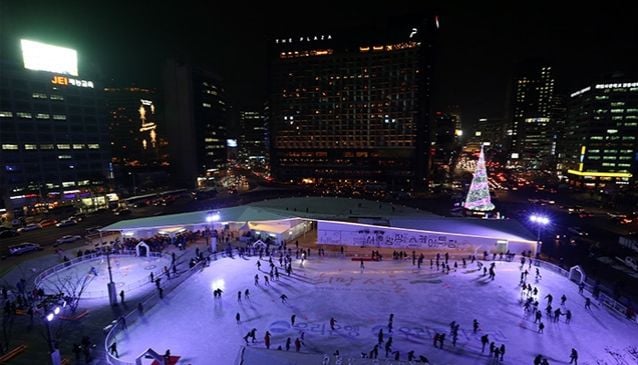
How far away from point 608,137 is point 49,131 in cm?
13247

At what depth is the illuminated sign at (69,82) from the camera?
57559mm

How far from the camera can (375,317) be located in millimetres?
20406

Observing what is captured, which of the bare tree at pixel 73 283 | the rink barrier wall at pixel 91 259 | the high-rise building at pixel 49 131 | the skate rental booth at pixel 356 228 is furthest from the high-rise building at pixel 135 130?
the bare tree at pixel 73 283

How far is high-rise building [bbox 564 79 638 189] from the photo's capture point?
8106 cm

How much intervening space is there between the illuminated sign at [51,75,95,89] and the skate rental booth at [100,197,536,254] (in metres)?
40.8

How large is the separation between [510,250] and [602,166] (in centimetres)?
7991

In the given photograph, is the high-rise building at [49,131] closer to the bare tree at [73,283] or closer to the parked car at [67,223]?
the parked car at [67,223]

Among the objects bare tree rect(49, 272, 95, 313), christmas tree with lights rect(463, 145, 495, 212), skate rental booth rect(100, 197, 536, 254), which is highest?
christmas tree with lights rect(463, 145, 495, 212)

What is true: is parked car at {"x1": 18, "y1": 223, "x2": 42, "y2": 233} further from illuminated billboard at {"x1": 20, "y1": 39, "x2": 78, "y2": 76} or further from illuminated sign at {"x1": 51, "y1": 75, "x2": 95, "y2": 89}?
illuminated sign at {"x1": 51, "y1": 75, "x2": 95, "y2": 89}

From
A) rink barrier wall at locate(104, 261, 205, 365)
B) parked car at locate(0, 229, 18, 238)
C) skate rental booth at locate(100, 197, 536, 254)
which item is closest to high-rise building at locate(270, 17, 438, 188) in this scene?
skate rental booth at locate(100, 197, 536, 254)

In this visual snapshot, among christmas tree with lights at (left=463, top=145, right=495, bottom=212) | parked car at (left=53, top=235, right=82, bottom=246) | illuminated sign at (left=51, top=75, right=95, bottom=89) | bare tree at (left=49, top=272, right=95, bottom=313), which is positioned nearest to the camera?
bare tree at (left=49, top=272, right=95, bottom=313)

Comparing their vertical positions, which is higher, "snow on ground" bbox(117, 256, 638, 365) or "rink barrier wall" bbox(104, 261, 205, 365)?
"rink barrier wall" bbox(104, 261, 205, 365)

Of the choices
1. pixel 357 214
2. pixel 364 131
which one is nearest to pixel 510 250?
pixel 357 214

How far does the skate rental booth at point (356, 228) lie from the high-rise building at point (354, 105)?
50.1 m
